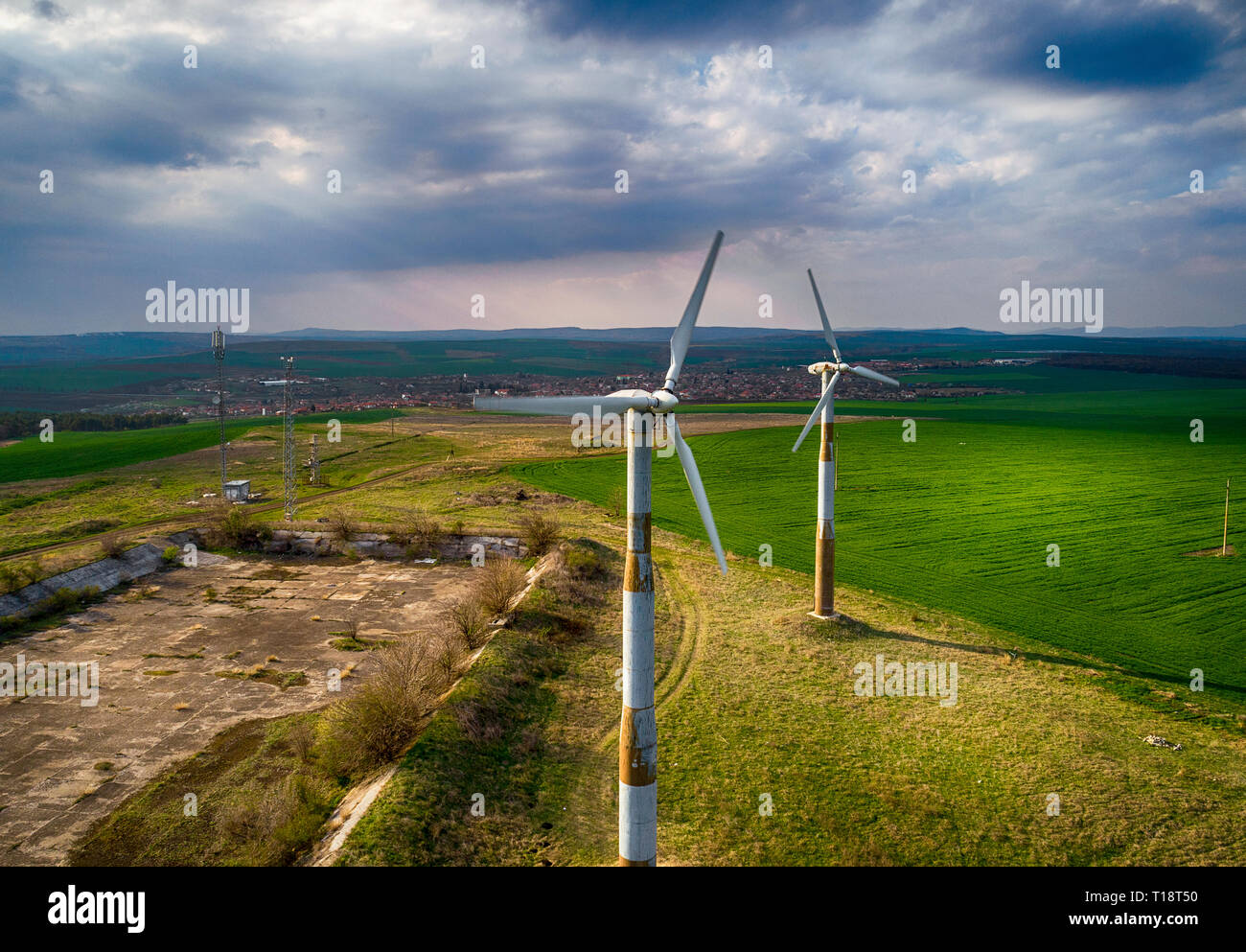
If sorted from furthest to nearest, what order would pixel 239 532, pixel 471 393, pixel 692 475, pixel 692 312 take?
pixel 471 393 < pixel 239 532 < pixel 692 312 < pixel 692 475

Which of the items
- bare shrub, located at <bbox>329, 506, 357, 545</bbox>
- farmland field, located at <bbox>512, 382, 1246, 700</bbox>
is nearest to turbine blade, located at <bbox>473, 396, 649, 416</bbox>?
farmland field, located at <bbox>512, 382, 1246, 700</bbox>

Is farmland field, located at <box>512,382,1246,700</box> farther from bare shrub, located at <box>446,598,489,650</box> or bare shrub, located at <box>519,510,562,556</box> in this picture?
bare shrub, located at <box>446,598,489,650</box>

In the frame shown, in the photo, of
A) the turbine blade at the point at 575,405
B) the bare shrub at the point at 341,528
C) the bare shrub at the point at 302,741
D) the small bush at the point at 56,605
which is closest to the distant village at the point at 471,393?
the bare shrub at the point at 341,528

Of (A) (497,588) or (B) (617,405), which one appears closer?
(B) (617,405)

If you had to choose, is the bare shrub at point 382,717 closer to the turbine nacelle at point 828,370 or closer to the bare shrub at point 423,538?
the turbine nacelle at point 828,370

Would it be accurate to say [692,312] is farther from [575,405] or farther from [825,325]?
[825,325]

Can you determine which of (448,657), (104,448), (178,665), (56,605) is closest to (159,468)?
(104,448)
